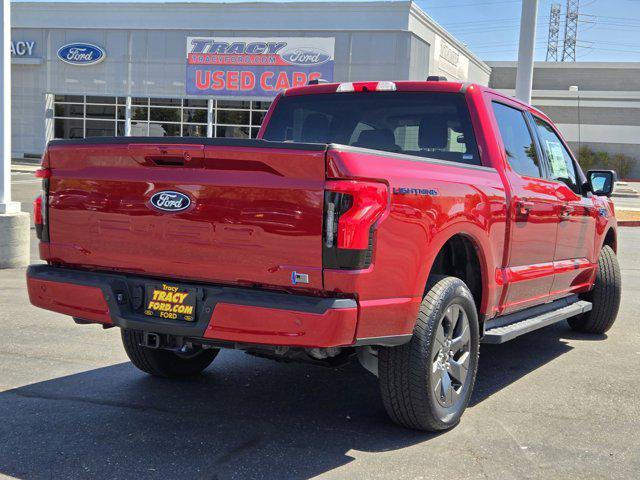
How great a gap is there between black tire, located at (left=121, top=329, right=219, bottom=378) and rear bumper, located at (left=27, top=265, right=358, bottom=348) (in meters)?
0.89

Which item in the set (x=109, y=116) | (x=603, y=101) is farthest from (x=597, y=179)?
(x=603, y=101)

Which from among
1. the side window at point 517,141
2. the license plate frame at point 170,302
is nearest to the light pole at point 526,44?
the side window at point 517,141

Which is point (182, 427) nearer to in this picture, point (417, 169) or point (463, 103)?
point (417, 169)

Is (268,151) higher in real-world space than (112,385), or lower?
higher

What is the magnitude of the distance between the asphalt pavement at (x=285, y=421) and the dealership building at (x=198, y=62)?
29657 mm

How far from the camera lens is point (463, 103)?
497cm

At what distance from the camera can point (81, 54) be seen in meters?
36.8

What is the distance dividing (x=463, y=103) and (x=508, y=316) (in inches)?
59.5

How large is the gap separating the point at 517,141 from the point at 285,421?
2.65 meters

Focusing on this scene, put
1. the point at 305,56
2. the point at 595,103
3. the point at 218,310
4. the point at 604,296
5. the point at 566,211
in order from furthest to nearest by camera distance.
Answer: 1. the point at 595,103
2. the point at 305,56
3. the point at 604,296
4. the point at 566,211
5. the point at 218,310

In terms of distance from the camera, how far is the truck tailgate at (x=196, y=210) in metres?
3.41

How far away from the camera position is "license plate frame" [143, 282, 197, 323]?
11.9ft

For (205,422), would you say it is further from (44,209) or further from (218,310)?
(44,209)

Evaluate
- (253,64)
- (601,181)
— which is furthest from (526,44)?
(253,64)
